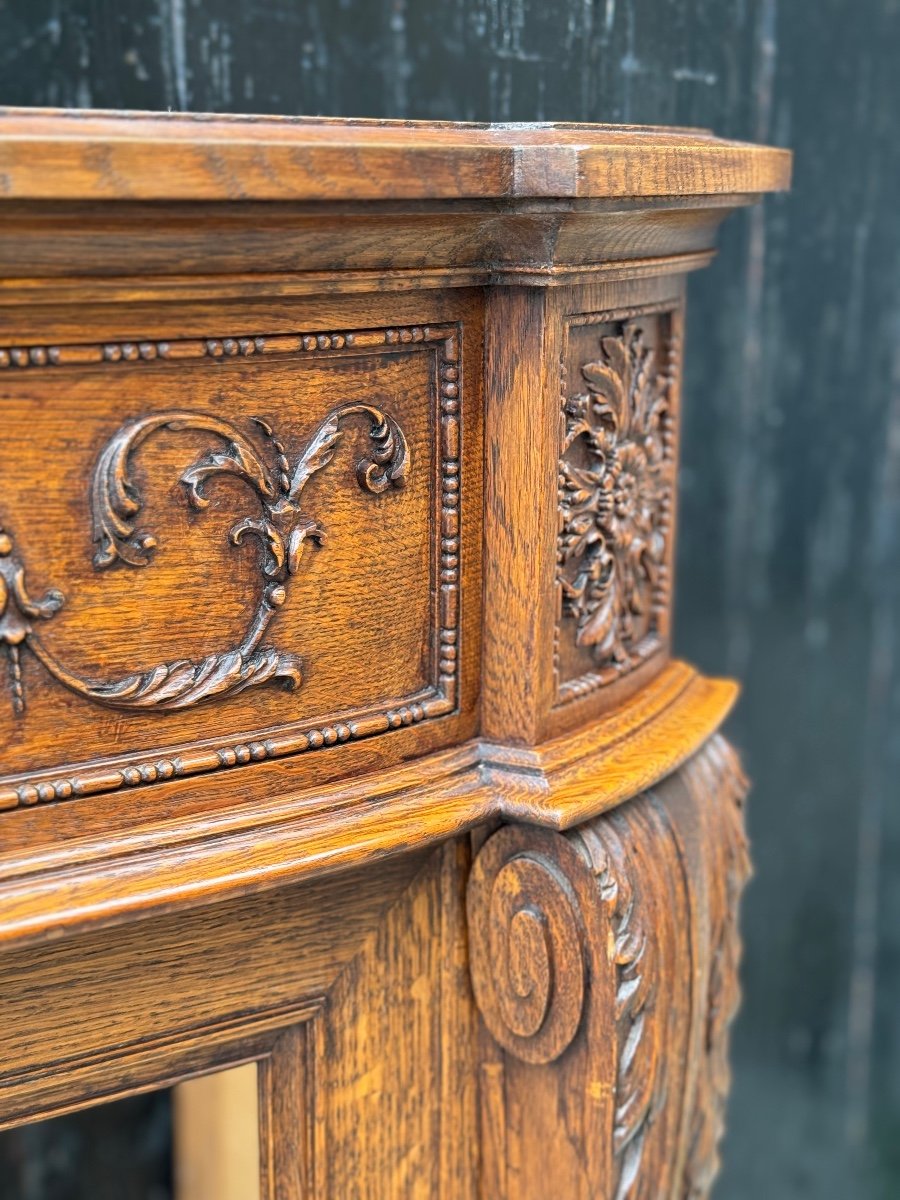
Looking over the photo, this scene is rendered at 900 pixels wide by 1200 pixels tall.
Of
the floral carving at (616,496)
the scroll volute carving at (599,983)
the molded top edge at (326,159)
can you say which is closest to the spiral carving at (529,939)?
the scroll volute carving at (599,983)

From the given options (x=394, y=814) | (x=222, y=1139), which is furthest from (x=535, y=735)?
(x=222, y=1139)

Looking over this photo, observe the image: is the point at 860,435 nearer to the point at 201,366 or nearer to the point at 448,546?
the point at 448,546

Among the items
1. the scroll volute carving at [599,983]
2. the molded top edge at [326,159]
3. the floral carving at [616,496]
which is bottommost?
the scroll volute carving at [599,983]

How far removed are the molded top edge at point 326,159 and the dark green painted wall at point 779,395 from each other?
0.28m

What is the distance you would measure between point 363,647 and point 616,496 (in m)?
0.15

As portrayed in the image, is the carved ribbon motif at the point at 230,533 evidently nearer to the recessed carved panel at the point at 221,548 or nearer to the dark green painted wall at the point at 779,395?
the recessed carved panel at the point at 221,548

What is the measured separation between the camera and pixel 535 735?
2.04 feet

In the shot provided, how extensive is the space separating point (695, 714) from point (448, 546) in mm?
198

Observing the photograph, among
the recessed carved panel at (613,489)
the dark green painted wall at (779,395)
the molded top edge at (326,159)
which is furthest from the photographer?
the dark green painted wall at (779,395)

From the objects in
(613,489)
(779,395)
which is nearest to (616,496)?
(613,489)

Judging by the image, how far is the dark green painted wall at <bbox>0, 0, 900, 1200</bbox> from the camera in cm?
82

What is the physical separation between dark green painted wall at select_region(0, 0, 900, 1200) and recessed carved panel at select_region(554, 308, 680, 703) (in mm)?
225

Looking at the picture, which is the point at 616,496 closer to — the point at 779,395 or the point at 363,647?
the point at 363,647

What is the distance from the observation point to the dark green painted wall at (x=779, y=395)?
2.68ft
